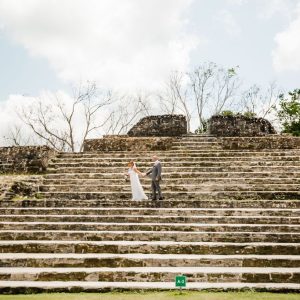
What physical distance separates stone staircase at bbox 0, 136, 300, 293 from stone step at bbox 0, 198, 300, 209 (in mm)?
24

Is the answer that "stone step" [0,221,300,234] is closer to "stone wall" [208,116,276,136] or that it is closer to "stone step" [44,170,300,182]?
"stone step" [44,170,300,182]

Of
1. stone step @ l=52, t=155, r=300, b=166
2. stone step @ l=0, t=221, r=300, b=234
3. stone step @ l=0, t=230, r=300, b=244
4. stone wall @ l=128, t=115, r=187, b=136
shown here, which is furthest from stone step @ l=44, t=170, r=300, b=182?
stone wall @ l=128, t=115, r=187, b=136

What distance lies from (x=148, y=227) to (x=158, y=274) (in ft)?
6.20

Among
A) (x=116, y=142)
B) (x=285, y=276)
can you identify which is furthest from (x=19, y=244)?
(x=116, y=142)

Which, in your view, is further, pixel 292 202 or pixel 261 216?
pixel 292 202

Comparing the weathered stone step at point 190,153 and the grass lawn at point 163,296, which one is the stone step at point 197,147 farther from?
the grass lawn at point 163,296

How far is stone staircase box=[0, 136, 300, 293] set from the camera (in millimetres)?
5754

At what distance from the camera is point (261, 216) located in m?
8.06

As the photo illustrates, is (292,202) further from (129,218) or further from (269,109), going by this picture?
(269,109)

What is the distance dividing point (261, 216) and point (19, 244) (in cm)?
492

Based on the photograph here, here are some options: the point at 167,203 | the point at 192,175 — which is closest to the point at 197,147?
the point at 192,175

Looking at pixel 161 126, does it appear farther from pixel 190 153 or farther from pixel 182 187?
pixel 182 187

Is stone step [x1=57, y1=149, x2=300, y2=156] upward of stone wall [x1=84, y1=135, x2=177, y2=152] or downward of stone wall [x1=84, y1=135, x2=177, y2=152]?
downward

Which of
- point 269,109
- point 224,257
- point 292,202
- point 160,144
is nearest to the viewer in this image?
point 224,257
